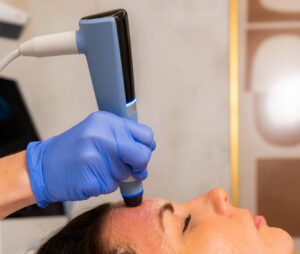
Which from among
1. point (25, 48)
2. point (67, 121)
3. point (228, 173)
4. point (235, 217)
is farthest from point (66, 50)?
point (228, 173)

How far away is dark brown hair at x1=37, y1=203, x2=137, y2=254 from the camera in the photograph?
77 centimetres

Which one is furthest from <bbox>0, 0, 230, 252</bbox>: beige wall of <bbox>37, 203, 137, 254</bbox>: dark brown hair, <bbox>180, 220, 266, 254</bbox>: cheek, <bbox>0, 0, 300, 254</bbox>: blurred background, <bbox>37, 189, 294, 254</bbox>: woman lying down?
<bbox>180, 220, 266, 254</bbox>: cheek

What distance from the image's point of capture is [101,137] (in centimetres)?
66

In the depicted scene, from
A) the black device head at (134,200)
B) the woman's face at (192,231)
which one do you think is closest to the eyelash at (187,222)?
the woman's face at (192,231)

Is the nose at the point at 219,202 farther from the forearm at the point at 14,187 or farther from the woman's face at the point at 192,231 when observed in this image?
the forearm at the point at 14,187

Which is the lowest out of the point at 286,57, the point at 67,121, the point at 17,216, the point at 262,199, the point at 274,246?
the point at 262,199

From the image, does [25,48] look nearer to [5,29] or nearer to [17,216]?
[5,29]

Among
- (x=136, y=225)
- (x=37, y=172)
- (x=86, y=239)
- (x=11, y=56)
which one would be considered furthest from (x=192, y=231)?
(x=11, y=56)

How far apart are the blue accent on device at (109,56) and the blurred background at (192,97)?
0.68 meters

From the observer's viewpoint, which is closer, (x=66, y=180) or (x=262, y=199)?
(x=66, y=180)

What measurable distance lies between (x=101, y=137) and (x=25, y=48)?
0.28 meters

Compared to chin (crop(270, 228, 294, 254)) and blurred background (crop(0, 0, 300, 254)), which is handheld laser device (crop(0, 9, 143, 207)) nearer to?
chin (crop(270, 228, 294, 254))

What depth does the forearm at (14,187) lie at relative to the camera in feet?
2.25

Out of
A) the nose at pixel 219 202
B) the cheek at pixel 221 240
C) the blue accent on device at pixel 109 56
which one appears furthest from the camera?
the nose at pixel 219 202
